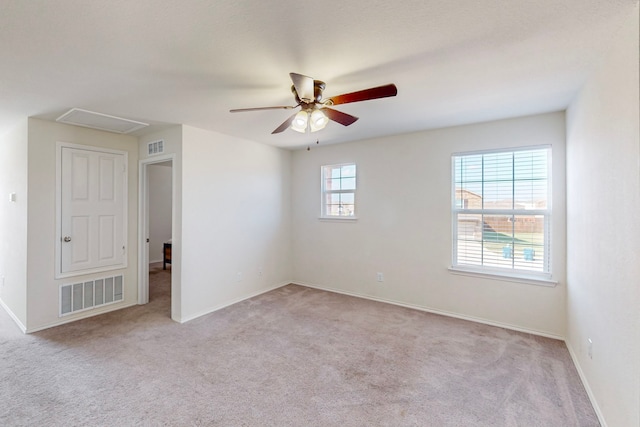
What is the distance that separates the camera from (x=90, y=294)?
3717 mm

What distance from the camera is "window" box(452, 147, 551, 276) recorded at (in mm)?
3230

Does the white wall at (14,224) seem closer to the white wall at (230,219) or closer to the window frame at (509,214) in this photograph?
the white wall at (230,219)

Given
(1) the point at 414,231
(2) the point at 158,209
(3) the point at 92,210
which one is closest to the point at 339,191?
(1) the point at 414,231

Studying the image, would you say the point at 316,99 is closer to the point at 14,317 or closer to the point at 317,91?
the point at 317,91

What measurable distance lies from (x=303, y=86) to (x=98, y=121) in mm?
2869

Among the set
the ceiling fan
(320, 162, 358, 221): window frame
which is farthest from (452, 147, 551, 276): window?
the ceiling fan

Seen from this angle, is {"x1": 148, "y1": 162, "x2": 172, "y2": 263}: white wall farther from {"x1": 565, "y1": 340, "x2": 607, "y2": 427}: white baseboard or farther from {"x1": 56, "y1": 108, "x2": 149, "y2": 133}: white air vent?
{"x1": 565, "y1": 340, "x2": 607, "y2": 427}: white baseboard

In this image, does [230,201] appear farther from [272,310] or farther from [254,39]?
[254,39]

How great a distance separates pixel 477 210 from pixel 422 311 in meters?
1.51

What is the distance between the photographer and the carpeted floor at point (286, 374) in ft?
6.48

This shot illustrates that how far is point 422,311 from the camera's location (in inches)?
153

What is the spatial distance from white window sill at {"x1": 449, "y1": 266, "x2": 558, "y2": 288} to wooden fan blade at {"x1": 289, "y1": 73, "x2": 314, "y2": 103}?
2877mm

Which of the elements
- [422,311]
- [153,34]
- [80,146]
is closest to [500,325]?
[422,311]

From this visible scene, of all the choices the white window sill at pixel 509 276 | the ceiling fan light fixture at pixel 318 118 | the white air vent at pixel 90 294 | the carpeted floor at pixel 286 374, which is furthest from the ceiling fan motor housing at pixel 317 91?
the white air vent at pixel 90 294
